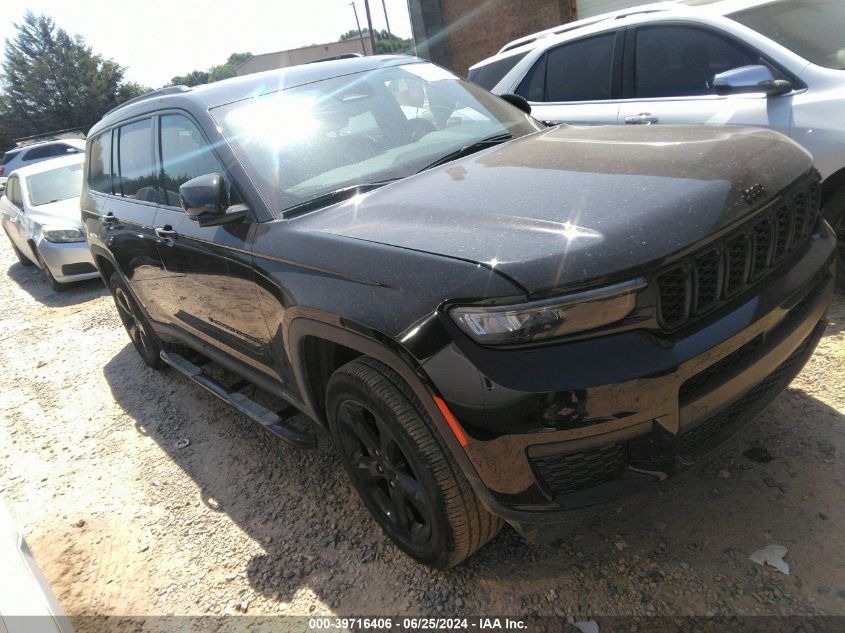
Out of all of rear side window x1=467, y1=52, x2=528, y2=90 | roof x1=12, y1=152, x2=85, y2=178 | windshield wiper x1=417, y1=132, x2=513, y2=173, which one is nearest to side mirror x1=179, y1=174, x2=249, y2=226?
windshield wiper x1=417, y1=132, x2=513, y2=173

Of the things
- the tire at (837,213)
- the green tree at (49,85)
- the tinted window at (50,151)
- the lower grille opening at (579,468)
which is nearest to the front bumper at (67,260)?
the lower grille opening at (579,468)

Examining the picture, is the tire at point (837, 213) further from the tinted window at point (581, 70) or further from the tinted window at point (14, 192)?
the tinted window at point (14, 192)

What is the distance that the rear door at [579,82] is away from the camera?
179 inches

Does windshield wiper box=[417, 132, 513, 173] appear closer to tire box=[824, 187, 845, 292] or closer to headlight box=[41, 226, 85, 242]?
tire box=[824, 187, 845, 292]

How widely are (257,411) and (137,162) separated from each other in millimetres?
1920

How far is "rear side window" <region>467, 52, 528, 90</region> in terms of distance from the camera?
5414 mm

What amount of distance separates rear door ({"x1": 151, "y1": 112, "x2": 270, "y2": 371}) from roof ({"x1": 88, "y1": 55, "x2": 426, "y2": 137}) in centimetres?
13

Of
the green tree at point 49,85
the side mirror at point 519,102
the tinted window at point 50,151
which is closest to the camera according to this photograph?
the side mirror at point 519,102

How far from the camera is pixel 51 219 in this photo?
324 inches

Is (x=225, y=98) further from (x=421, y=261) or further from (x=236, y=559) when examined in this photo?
(x=236, y=559)

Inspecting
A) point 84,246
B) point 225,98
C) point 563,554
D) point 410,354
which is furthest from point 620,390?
point 84,246

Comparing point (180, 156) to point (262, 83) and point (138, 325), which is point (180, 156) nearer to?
point (262, 83)

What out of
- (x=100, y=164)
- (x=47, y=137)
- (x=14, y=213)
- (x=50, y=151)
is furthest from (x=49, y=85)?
(x=100, y=164)

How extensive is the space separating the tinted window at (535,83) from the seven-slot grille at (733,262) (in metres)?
3.18
